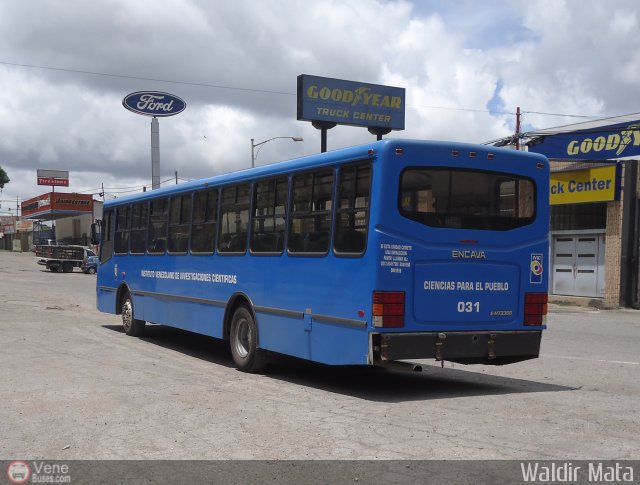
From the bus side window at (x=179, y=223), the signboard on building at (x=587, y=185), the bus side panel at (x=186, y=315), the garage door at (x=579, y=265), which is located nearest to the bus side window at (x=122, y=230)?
the bus side panel at (x=186, y=315)

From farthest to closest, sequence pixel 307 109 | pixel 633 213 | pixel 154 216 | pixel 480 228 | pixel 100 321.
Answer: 1. pixel 307 109
2. pixel 633 213
3. pixel 100 321
4. pixel 154 216
5. pixel 480 228

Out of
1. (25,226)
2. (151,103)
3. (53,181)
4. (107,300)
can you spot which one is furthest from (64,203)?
(107,300)

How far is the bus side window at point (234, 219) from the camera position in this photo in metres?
10.6

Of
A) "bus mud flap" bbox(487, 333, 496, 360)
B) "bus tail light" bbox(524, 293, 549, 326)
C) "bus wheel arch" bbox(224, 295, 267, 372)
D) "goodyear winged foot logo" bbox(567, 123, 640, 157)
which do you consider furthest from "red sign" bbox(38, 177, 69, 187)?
"bus mud flap" bbox(487, 333, 496, 360)

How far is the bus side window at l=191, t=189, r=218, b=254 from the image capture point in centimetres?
1151

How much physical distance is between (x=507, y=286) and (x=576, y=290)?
19.6m

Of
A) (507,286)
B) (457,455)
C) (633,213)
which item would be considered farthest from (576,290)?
(457,455)

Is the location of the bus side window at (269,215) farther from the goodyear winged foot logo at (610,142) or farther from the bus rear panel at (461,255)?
the goodyear winged foot logo at (610,142)

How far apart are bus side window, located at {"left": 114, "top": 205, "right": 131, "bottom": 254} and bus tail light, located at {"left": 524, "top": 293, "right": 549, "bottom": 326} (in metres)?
8.98

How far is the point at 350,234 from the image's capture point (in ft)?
27.5

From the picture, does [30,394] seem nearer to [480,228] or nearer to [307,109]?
[480,228]

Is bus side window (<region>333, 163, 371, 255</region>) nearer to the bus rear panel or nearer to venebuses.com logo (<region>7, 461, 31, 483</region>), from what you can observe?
the bus rear panel

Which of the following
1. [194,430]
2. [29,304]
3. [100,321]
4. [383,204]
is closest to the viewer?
[194,430]

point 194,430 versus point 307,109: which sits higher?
point 307,109
